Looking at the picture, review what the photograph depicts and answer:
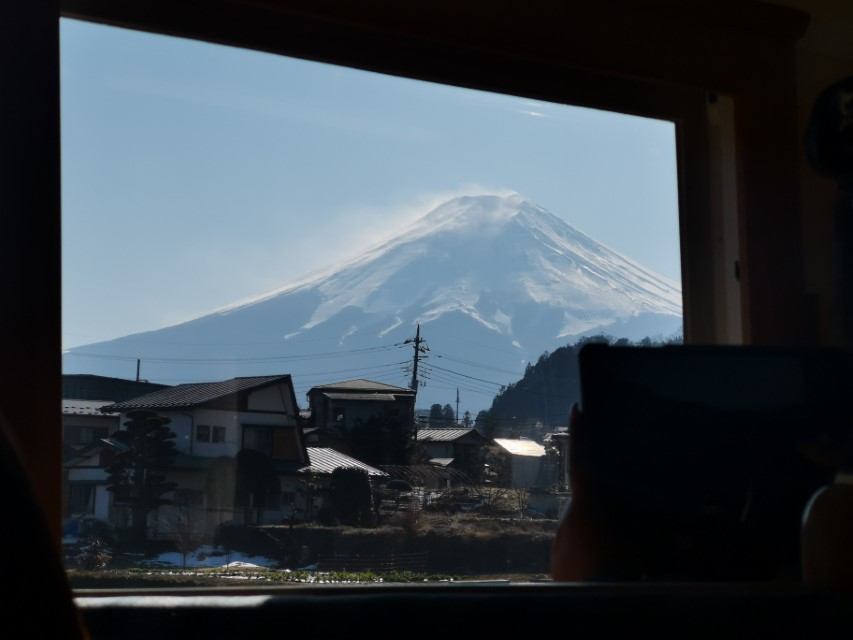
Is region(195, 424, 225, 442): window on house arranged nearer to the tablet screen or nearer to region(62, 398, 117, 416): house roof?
region(62, 398, 117, 416): house roof

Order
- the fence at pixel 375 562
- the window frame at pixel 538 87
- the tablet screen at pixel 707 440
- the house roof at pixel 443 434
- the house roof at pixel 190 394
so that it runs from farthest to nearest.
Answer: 1. the house roof at pixel 443 434
2. the fence at pixel 375 562
3. the house roof at pixel 190 394
4. the window frame at pixel 538 87
5. the tablet screen at pixel 707 440

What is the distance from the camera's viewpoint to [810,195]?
87.5 inches

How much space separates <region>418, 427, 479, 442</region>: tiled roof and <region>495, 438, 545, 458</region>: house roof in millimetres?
97

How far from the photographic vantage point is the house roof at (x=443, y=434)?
1870mm

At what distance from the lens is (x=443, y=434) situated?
6.20 feet

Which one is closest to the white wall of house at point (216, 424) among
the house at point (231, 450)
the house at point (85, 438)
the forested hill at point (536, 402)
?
the house at point (231, 450)

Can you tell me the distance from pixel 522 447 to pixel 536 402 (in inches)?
4.5

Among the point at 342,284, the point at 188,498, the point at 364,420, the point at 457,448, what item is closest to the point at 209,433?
the point at 188,498

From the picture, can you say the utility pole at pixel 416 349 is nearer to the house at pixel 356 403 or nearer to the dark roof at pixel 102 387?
the house at pixel 356 403

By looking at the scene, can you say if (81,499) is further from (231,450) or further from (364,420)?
(364,420)

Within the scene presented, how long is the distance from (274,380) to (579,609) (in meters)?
1.23

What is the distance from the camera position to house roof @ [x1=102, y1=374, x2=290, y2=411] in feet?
5.30

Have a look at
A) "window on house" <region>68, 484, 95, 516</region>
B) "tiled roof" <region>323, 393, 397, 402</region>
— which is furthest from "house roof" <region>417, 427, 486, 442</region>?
"window on house" <region>68, 484, 95, 516</region>

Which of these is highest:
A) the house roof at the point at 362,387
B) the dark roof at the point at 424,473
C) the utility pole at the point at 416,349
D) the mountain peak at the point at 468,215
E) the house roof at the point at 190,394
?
the mountain peak at the point at 468,215
